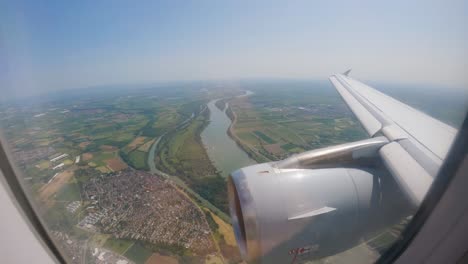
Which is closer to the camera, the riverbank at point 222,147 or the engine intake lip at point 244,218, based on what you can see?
the engine intake lip at point 244,218

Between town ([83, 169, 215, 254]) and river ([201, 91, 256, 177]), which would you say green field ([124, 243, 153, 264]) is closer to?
town ([83, 169, 215, 254])

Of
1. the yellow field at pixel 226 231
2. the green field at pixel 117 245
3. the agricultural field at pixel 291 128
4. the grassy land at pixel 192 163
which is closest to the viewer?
the green field at pixel 117 245

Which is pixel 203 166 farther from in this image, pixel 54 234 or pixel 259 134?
pixel 54 234

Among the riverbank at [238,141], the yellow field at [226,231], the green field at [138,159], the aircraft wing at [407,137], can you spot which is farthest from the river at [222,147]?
the aircraft wing at [407,137]

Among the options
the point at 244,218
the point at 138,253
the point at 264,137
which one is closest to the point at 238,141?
the point at 264,137

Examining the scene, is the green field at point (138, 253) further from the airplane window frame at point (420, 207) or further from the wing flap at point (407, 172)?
the wing flap at point (407, 172)

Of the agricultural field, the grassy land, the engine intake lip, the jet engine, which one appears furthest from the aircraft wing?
the grassy land
